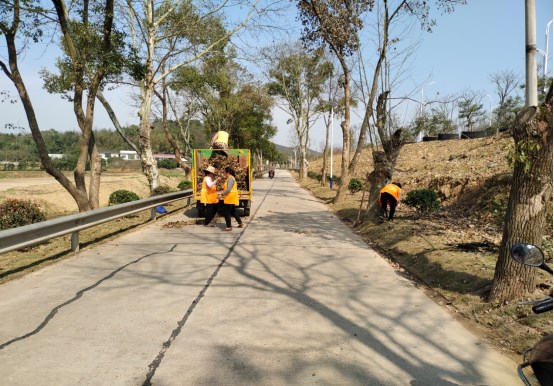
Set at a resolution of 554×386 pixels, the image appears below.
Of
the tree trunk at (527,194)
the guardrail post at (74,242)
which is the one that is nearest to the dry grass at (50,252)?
the guardrail post at (74,242)

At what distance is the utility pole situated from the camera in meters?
5.20

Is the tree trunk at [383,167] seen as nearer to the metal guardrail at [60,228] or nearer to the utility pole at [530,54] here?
the metal guardrail at [60,228]

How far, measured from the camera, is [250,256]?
330 inches

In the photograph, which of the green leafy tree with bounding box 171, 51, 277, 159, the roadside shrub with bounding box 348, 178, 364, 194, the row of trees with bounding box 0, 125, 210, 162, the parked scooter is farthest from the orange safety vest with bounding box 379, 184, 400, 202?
the row of trees with bounding box 0, 125, 210, 162

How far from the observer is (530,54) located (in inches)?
206

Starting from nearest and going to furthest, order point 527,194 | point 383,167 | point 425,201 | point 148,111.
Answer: point 527,194 < point 383,167 < point 425,201 < point 148,111

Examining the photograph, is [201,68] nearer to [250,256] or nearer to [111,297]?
[250,256]

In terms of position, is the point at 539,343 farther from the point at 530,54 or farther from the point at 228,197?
the point at 228,197

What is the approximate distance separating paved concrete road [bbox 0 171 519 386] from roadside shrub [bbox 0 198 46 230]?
128 inches

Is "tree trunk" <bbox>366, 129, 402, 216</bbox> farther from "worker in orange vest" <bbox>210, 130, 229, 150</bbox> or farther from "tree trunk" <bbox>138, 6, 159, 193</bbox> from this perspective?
"tree trunk" <bbox>138, 6, 159, 193</bbox>

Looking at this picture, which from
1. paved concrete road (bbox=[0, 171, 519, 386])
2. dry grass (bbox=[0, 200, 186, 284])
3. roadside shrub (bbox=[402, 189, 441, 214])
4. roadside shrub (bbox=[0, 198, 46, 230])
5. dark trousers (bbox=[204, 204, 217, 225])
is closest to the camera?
paved concrete road (bbox=[0, 171, 519, 386])

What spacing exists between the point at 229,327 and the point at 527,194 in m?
3.68

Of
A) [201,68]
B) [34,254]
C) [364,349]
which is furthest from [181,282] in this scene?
[201,68]

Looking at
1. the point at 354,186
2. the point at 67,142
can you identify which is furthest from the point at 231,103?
the point at 67,142
